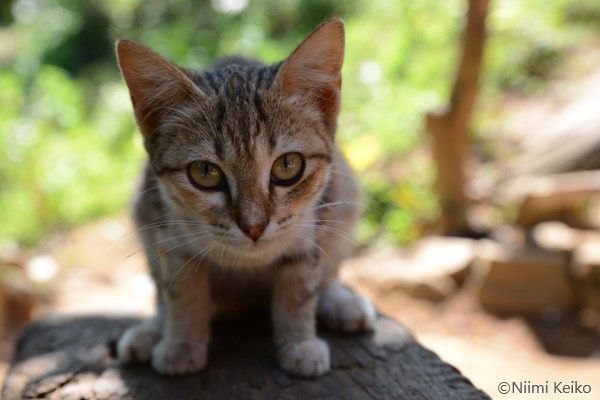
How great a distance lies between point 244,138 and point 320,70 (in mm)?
345

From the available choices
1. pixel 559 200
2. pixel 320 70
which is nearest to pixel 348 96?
pixel 559 200

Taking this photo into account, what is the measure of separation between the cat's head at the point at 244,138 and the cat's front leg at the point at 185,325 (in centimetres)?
21

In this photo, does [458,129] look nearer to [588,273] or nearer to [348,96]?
[588,273]

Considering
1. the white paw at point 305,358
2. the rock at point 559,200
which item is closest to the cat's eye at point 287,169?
the white paw at point 305,358

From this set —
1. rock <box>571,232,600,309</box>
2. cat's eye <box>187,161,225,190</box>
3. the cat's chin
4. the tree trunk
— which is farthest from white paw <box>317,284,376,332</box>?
the tree trunk

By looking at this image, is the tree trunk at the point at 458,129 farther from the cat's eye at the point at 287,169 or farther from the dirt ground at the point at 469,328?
the cat's eye at the point at 287,169

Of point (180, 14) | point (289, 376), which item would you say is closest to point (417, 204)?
point (289, 376)

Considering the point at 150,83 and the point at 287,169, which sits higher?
the point at 150,83

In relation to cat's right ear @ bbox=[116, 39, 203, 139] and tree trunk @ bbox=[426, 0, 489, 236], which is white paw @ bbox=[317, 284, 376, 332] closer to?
cat's right ear @ bbox=[116, 39, 203, 139]

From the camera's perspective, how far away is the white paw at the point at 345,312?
7.45ft

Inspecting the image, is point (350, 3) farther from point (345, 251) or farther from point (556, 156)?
point (345, 251)

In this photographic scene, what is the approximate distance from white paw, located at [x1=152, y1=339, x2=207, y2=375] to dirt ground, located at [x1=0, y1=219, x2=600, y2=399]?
121 centimetres

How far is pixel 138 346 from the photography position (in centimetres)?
222

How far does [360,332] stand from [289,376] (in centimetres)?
38
